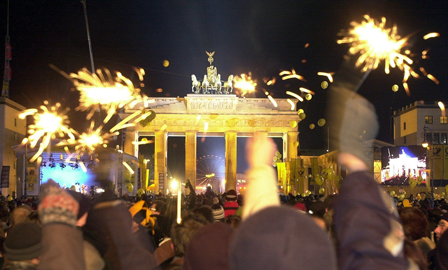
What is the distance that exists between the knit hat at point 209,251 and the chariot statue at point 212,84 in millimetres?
65686

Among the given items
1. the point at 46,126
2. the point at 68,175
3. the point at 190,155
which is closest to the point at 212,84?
the point at 190,155

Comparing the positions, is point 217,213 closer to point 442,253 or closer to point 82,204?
point 82,204

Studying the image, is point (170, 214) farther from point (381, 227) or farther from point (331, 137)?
point (331, 137)

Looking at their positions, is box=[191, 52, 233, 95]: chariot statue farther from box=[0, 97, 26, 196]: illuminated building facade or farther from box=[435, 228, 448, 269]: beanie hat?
box=[435, 228, 448, 269]: beanie hat

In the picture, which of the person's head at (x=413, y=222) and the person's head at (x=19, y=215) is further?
the person's head at (x=19, y=215)

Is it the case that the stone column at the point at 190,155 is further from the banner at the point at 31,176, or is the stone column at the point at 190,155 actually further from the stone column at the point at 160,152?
the banner at the point at 31,176

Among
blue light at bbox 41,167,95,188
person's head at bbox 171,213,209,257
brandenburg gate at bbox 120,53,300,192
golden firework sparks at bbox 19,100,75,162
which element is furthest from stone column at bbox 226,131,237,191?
person's head at bbox 171,213,209,257

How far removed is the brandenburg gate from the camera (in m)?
69.5

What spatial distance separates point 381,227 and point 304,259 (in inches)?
28.3

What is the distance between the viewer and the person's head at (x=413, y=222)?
5945 millimetres

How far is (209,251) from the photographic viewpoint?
336 centimetres

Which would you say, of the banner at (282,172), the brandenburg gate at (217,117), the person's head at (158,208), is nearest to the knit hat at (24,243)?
the person's head at (158,208)

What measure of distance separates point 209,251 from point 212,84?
221 ft

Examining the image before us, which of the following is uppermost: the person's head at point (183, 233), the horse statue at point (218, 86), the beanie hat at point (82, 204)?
the horse statue at point (218, 86)
